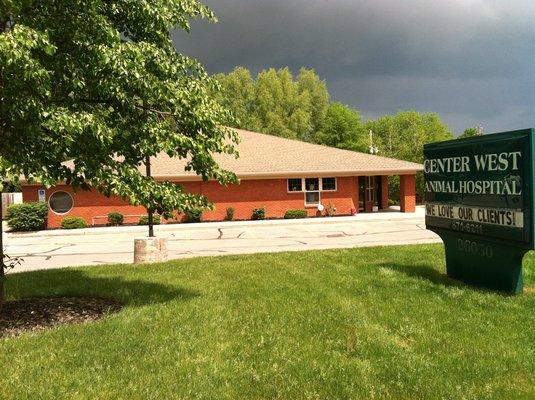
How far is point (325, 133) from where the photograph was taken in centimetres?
6538

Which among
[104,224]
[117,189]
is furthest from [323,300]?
[104,224]

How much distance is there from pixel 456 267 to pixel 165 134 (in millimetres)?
5945

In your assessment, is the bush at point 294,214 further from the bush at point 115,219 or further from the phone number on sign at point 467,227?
the phone number on sign at point 467,227

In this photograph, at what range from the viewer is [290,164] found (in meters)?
29.4

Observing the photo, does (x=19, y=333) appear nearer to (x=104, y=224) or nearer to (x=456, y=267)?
(x=456, y=267)

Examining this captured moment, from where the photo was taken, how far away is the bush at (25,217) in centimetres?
2569

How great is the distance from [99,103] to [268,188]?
71.4 ft

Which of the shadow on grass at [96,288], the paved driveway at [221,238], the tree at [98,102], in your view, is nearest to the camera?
the tree at [98,102]

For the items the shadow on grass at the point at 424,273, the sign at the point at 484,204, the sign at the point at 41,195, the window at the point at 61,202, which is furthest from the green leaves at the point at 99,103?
the sign at the point at 41,195

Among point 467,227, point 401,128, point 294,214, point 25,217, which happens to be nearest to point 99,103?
point 467,227

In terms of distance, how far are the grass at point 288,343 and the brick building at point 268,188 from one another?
18.4 m

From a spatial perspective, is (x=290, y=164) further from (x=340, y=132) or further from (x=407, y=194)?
(x=340, y=132)

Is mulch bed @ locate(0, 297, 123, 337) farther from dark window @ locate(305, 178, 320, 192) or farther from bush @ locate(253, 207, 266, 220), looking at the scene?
dark window @ locate(305, 178, 320, 192)

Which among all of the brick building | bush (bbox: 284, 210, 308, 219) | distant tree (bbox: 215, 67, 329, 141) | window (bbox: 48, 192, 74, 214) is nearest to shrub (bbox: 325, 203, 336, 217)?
the brick building
